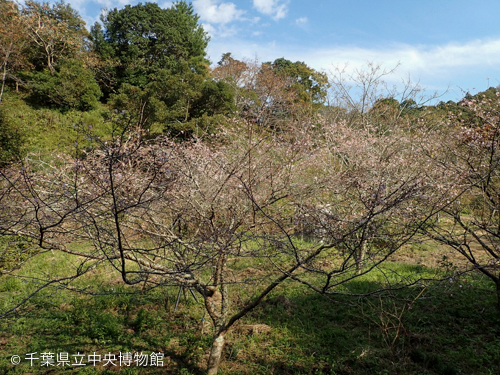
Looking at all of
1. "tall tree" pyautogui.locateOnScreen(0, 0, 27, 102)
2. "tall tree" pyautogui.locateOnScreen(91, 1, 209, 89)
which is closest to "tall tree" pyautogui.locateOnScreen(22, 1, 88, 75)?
"tall tree" pyautogui.locateOnScreen(0, 0, 27, 102)

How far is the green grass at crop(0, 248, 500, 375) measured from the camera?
3805 mm

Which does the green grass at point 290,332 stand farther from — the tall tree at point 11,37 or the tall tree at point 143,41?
the tall tree at point 143,41

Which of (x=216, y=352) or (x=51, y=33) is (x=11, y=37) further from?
(x=216, y=352)

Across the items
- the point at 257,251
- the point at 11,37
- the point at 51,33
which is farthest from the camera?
the point at 51,33

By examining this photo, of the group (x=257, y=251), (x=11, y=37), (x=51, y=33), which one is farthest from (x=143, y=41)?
(x=257, y=251)

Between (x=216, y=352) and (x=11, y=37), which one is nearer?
(x=216, y=352)

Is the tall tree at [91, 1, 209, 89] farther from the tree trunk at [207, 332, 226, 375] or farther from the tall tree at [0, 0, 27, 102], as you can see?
the tree trunk at [207, 332, 226, 375]

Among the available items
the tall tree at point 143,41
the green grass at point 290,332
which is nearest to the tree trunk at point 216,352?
the green grass at point 290,332

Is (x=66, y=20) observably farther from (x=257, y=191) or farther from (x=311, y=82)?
(x=257, y=191)

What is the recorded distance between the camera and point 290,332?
450 cm

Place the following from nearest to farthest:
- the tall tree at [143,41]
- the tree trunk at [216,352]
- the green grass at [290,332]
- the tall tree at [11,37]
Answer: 1. the tree trunk at [216,352]
2. the green grass at [290,332]
3. the tall tree at [11,37]
4. the tall tree at [143,41]

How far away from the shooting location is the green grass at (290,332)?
3805mm

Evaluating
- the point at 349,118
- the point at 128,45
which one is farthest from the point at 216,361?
the point at 128,45

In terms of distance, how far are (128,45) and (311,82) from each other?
1250 centimetres
